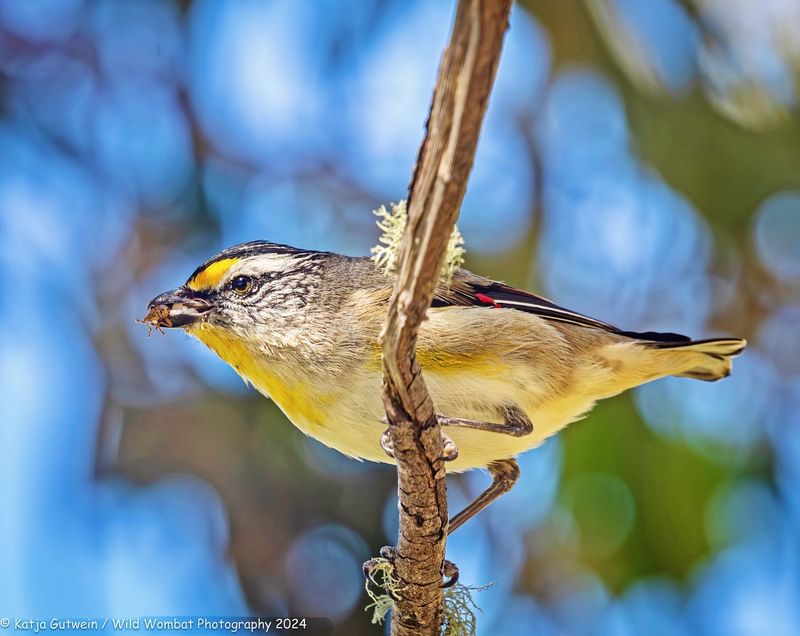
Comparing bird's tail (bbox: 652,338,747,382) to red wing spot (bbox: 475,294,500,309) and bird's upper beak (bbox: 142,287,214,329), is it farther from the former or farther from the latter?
bird's upper beak (bbox: 142,287,214,329)

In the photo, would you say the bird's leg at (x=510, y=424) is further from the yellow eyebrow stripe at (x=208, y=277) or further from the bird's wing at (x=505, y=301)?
the yellow eyebrow stripe at (x=208, y=277)

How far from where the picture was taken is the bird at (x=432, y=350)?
3732 mm

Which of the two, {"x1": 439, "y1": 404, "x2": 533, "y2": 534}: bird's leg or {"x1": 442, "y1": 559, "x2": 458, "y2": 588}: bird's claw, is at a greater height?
{"x1": 439, "y1": 404, "x2": 533, "y2": 534}: bird's leg

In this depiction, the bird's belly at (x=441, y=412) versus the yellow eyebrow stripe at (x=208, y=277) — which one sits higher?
the yellow eyebrow stripe at (x=208, y=277)

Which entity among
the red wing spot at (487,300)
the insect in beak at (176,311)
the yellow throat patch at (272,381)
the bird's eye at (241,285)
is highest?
the bird's eye at (241,285)

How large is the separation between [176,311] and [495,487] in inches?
63.4

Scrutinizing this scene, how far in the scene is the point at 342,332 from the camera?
385 cm

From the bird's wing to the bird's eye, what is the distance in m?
0.89

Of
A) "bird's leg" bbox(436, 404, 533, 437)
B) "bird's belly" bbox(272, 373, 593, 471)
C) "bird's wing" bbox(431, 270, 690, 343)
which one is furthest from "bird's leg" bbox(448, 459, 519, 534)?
"bird's wing" bbox(431, 270, 690, 343)

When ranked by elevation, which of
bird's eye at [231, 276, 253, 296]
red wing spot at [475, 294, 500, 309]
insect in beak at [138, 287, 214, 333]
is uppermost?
bird's eye at [231, 276, 253, 296]

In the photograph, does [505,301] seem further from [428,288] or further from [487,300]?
[428,288]

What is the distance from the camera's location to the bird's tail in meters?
4.09

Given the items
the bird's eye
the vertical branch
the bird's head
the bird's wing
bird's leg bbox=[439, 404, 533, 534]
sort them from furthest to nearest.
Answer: the bird's eye, the bird's head, the bird's wing, bird's leg bbox=[439, 404, 533, 534], the vertical branch

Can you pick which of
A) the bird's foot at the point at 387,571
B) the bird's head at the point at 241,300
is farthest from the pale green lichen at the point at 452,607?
the bird's head at the point at 241,300
